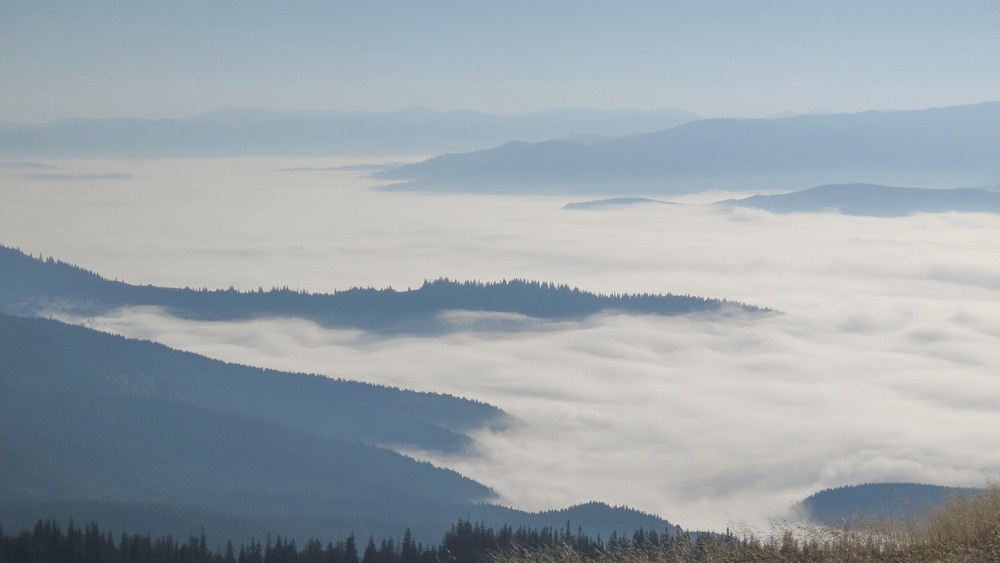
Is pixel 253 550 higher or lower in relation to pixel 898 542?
lower

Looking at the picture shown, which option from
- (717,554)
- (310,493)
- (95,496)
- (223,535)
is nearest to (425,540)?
(223,535)

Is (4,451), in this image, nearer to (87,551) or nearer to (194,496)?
(194,496)

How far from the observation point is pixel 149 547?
79562mm

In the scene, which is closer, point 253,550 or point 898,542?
point 898,542

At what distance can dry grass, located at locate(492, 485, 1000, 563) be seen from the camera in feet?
76.6

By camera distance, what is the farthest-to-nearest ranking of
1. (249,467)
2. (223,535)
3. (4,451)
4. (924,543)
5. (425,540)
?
(249,467), (4,451), (425,540), (223,535), (924,543)

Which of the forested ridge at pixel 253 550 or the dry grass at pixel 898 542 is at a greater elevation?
the dry grass at pixel 898 542

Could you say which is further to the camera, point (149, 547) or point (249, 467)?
point (249, 467)

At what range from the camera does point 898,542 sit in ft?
83.4

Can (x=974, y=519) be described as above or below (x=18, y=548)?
above

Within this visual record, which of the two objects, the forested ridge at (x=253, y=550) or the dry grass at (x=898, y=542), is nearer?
the dry grass at (x=898, y=542)

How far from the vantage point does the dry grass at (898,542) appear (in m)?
23.3

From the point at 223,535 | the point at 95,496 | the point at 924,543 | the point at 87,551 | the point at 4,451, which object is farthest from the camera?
the point at 4,451

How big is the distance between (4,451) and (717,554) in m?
170
